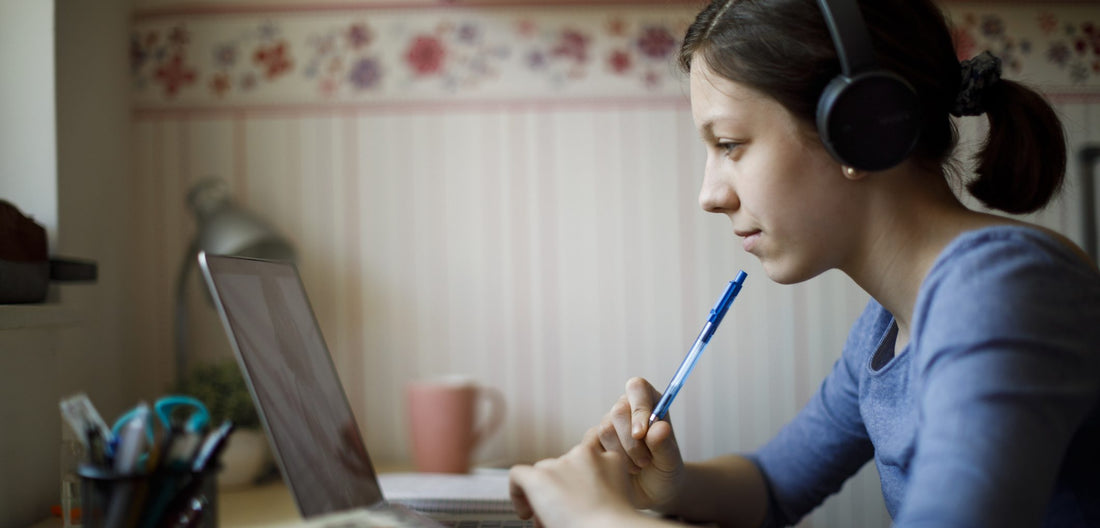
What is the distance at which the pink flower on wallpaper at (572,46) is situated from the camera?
1411 millimetres

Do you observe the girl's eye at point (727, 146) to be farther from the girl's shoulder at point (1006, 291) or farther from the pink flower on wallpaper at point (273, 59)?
the pink flower on wallpaper at point (273, 59)

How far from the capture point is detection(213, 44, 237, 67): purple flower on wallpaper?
1401 millimetres

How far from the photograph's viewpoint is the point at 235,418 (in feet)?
3.82

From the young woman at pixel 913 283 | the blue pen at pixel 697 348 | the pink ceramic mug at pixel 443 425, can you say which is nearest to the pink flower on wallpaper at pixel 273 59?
the pink ceramic mug at pixel 443 425

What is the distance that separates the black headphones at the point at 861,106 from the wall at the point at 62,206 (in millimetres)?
855

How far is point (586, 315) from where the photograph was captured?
142cm

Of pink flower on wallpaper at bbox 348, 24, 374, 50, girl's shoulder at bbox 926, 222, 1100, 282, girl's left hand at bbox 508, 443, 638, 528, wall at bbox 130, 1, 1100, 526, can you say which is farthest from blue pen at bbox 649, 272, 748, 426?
pink flower on wallpaper at bbox 348, 24, 374, 50

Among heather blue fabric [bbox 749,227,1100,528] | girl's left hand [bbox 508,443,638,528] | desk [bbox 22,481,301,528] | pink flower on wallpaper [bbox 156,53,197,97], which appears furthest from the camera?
pink flower on wallpaper [bbox 156,53,197,97]

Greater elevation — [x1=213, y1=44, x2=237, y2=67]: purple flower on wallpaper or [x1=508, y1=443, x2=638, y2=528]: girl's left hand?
[x1=213, y1=44, x2=237, y2=67]: purple flower on wallpaper

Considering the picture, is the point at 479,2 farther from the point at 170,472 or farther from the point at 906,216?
the point at 170,472

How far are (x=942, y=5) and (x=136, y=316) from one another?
58.7 inches

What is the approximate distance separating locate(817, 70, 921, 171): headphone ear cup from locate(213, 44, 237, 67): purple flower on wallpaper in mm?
1097

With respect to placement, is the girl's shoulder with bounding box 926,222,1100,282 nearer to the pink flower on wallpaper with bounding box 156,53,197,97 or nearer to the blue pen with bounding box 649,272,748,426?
the blue pen with bounding box 649,272,748,426

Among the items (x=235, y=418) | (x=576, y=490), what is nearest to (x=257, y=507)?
(x=235, y=418)
